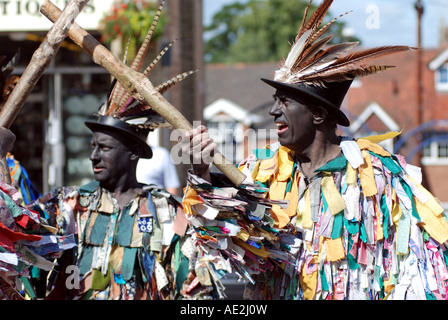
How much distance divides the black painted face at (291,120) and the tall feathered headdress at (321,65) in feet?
0.18

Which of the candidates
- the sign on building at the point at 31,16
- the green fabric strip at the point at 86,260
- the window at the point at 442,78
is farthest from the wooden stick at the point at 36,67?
the window at the point at 442,78

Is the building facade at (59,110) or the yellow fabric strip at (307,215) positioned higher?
the building facade at (59,110)

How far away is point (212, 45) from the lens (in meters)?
53.9

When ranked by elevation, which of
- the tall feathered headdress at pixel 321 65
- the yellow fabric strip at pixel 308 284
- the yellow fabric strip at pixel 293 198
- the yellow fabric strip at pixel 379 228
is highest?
the tall feathered headdress at pixel 321 65

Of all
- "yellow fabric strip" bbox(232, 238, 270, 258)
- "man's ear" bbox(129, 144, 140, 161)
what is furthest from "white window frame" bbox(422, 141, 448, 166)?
"yellow fabric strip" bbox(232, 238, 270, 258)

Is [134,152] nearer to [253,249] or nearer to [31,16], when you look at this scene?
[253,249]

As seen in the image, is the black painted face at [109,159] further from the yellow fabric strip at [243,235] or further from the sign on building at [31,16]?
the sign on building at [31,16]

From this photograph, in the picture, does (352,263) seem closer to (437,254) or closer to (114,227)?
(437,254)

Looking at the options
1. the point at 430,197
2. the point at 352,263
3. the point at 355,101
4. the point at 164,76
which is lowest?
the point at 352,263

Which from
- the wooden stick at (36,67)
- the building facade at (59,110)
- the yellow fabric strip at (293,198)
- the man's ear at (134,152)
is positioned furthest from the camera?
the building facade at (59,110)

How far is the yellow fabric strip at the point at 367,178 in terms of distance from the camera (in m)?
3.25
